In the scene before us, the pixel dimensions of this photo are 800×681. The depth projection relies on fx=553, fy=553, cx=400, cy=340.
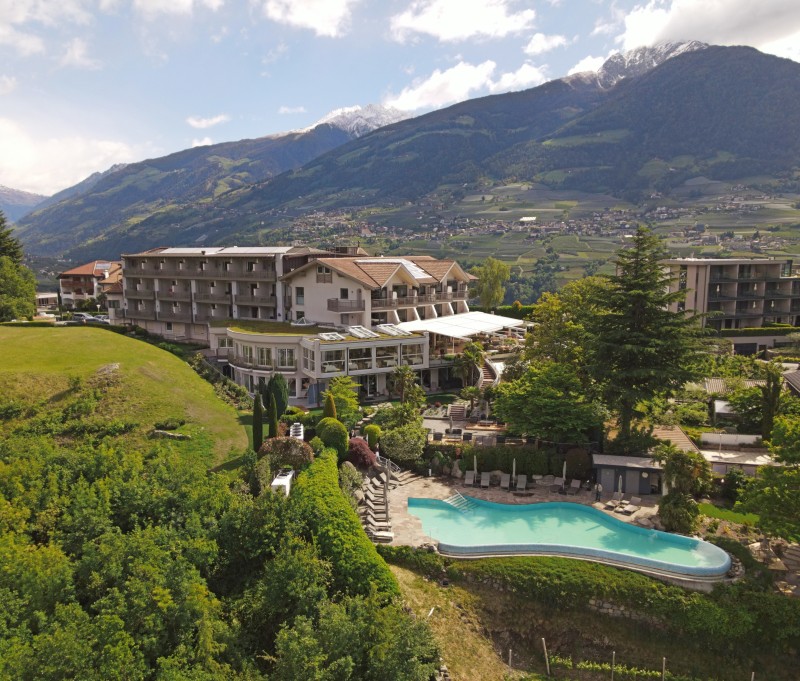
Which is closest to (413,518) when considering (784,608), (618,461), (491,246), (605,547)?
(605,547)

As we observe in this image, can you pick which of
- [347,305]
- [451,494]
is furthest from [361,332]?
[451,494]

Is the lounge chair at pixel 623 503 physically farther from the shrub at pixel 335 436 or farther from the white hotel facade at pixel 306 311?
the white hotel facade at pixel 306 311

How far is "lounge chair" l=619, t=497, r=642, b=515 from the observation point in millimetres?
28344

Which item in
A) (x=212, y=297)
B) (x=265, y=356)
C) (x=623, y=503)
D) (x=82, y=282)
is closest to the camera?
(x=623, y=503)

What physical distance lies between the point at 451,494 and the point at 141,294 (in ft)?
183

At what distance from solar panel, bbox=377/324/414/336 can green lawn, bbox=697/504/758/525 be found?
2658cm

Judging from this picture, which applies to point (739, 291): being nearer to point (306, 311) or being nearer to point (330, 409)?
point (306, 311)

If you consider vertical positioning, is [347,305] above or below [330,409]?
above

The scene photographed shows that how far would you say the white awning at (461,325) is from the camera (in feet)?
169

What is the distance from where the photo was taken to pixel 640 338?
32.8 meters

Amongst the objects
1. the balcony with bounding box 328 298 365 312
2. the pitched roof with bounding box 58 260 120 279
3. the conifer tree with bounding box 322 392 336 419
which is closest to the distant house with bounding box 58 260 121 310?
the pitched roof with bounding box 58 260 120 279

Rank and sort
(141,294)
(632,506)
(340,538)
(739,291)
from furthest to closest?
(141,294) < (739,291) < (632,506) < (340,538)

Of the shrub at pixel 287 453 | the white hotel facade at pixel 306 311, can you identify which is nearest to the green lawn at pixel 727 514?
the shrub at pixel 287 453

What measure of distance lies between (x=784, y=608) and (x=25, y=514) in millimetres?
29162
